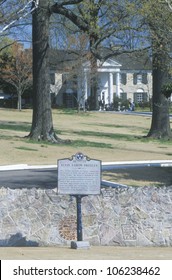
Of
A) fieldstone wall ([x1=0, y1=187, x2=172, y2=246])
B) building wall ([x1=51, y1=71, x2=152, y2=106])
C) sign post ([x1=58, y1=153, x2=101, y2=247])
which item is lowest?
fieldstone wall ([x1=0, y1=187, x2=172, y2=246])

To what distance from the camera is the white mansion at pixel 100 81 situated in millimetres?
59287

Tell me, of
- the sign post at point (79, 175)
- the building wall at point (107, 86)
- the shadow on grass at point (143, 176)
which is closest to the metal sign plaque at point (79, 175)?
the sign post at point (79, 175)

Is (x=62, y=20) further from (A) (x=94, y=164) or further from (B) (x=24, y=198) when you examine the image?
(A) (x=94, y=164)

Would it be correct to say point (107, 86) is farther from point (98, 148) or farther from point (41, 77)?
point (98, 148)

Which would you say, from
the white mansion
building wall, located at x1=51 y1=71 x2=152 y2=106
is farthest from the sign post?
building wall, located at x1=51 y1=71 x2=152 y2=106

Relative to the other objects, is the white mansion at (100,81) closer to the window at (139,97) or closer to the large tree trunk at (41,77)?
the window at (139,97)

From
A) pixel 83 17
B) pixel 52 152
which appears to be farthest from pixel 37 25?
pixel 52 152

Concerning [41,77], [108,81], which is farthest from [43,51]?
[108,81]

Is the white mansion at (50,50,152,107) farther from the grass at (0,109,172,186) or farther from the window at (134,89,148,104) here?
the grass at (0,109,172,186)

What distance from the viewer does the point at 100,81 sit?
72688mm

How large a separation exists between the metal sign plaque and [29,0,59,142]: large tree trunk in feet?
63.3

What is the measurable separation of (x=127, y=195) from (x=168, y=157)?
48.1 feet

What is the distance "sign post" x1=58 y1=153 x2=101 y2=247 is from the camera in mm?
10914

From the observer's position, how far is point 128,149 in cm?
3084
